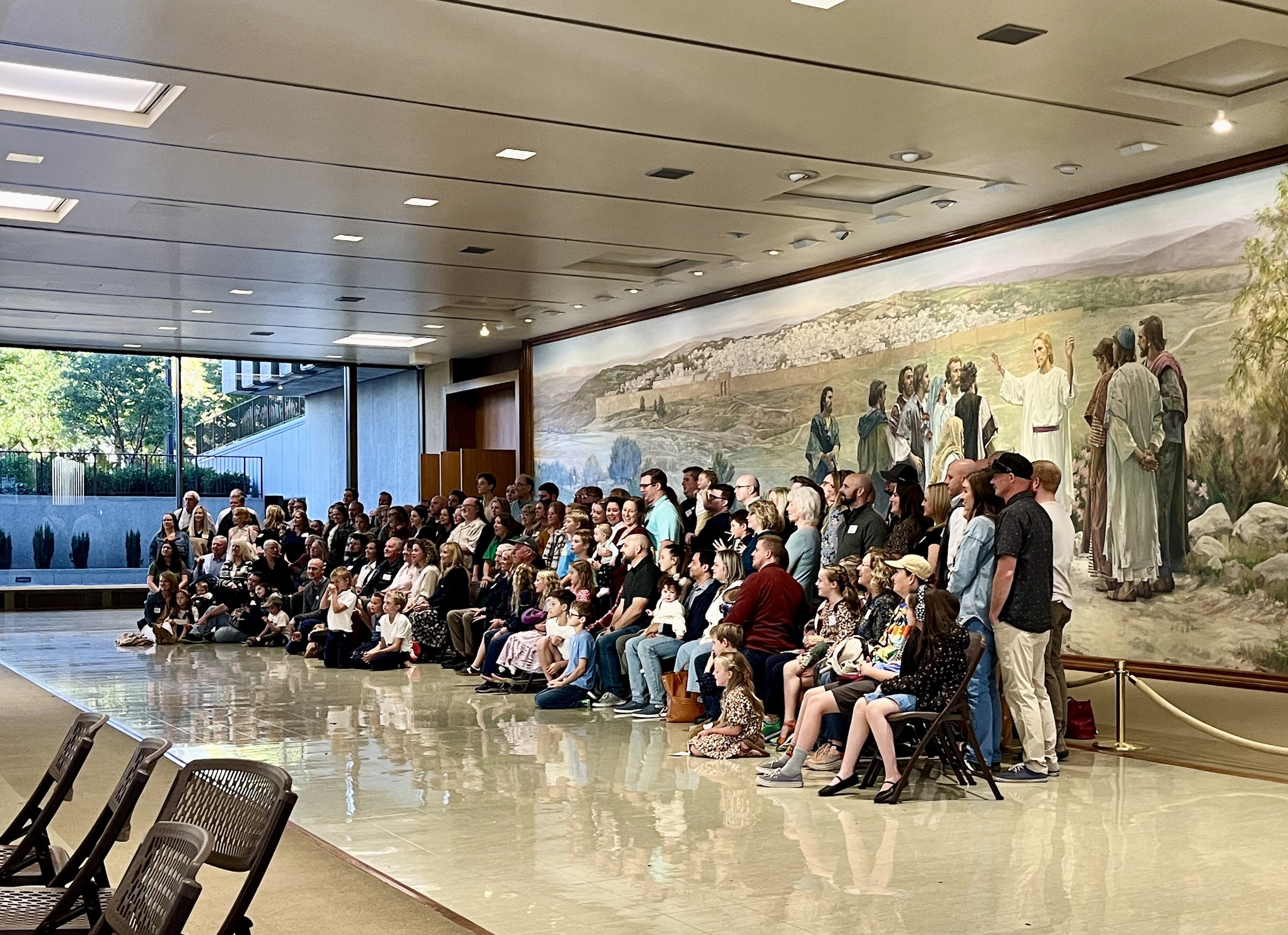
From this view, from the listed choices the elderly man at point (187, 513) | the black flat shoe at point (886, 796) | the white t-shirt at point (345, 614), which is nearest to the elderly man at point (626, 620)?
the black flat shoe at point (886, 796)

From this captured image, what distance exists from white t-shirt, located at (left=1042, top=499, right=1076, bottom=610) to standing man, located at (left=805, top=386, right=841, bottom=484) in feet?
17.2

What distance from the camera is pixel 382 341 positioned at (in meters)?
19.6

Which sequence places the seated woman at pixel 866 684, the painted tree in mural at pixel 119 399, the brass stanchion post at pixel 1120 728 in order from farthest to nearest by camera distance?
the painted tree in mural at pixel 119 399 → the brass stanchion post at pixel 1120 728 → the seated woman at pixel 866 684

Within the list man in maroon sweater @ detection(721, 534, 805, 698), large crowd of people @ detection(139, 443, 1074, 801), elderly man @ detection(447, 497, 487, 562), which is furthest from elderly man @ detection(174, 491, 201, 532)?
man in maroon sweater @ detection(721, 534, 805, 698)

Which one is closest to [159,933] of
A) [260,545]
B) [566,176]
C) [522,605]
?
[566,176]

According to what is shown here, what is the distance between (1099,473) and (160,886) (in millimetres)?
9123

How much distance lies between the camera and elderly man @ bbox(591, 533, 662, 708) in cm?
1055

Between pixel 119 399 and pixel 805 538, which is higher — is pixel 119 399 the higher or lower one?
the higher one

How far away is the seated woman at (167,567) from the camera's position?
17.0 metres

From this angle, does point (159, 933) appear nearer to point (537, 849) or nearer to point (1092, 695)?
point (537, 849)

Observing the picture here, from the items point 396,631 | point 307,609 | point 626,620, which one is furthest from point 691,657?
point 307,609

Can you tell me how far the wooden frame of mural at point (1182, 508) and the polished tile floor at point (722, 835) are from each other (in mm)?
1951

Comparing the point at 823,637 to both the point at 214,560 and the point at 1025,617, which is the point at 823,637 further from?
the point at 214,560

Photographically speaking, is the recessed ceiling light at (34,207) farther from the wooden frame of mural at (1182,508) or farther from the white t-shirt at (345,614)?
the wooden frame of mural at (1182,508)
